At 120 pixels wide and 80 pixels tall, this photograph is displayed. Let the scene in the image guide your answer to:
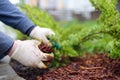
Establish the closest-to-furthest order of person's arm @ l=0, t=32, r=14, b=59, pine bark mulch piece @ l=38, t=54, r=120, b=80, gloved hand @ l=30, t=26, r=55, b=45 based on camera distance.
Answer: person's arm @ l=0, t=32, r=14, b=59 < pine bark mulch piece @ l=38, t=54, r=120, b=80 < gloved hand @ l=30, t=26, r=55, b=45

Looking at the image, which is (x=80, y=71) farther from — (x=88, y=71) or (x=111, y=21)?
(x=111, y=21)

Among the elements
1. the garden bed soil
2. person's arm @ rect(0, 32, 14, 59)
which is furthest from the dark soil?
person's arm @ rect(0, 32, 14, 59)

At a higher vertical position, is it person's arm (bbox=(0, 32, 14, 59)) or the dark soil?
person's arm (bbox=(0, 32, 14, 59))

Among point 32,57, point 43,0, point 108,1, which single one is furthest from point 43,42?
point 43,0

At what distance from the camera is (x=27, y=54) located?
6.24 ft

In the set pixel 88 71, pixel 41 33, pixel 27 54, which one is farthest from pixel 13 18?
pixel 88 71

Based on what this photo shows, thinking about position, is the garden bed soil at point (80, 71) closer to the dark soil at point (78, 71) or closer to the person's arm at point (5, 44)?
the dark soil at point (78, 71)

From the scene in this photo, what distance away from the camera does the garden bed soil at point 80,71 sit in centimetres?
196

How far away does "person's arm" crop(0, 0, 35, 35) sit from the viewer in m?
2.30

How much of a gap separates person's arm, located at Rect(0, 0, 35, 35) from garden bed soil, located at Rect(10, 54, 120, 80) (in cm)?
25

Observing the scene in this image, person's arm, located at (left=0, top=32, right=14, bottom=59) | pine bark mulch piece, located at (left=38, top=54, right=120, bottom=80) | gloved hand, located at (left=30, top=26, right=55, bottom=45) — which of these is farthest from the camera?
gloved hand, located at (left=30, top=26, right=55, bottom=45)

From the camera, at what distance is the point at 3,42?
1.80 metres

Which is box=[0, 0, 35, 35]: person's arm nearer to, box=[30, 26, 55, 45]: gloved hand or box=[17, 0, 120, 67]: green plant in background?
box=[30, 26, 55, 45]: gloved hand

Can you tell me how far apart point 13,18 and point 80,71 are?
58 cm
